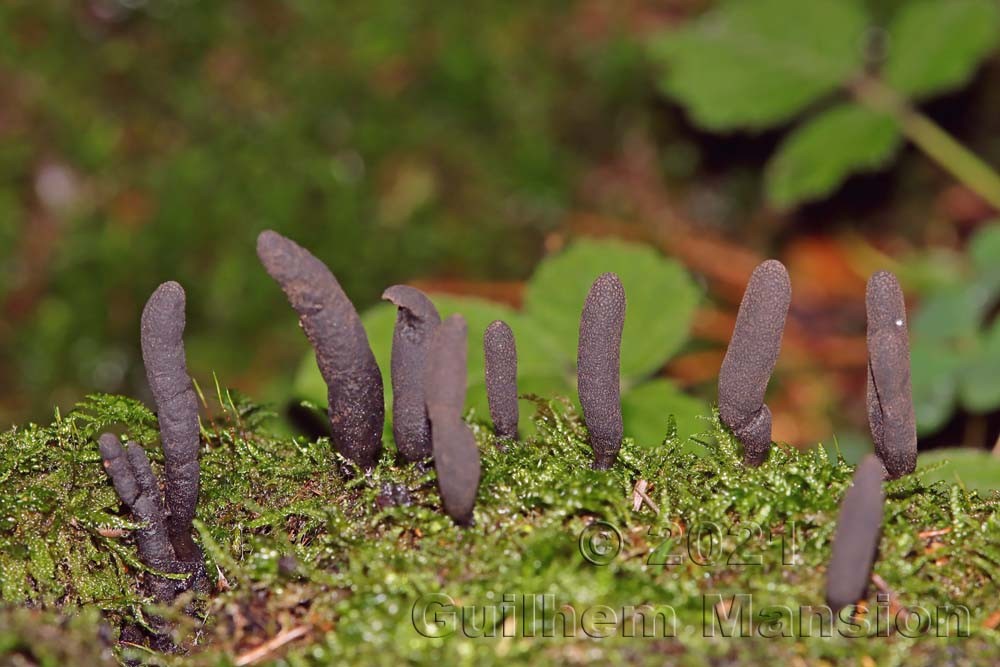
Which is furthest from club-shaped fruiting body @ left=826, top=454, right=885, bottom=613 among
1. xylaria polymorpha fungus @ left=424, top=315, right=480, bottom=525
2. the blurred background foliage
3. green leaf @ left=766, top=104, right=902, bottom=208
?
green leaf @ left=766, top=104, right=902, bottom=208

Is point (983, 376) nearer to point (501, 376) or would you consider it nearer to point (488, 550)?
point (501, 376)

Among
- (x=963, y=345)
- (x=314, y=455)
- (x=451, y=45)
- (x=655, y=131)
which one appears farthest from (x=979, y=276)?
(x=314, y=455)

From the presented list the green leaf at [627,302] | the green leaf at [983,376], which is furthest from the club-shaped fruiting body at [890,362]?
the green leaf at [983,376]

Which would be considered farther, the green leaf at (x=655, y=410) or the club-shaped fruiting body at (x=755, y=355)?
the green leaf at (x=655, y=410)

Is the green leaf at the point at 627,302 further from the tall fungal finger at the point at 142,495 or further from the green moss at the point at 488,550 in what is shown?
the tall fungal finger at the point at 142,495

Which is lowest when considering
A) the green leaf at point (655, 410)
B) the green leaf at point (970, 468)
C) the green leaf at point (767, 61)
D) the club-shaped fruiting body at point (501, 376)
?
the club-shaped fruiting body at point (501, 376)

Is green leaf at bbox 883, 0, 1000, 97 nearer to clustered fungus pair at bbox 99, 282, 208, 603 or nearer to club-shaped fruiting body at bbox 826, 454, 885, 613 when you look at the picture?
club-shaped fruiting body at bbox 826, 454, 885, 613
